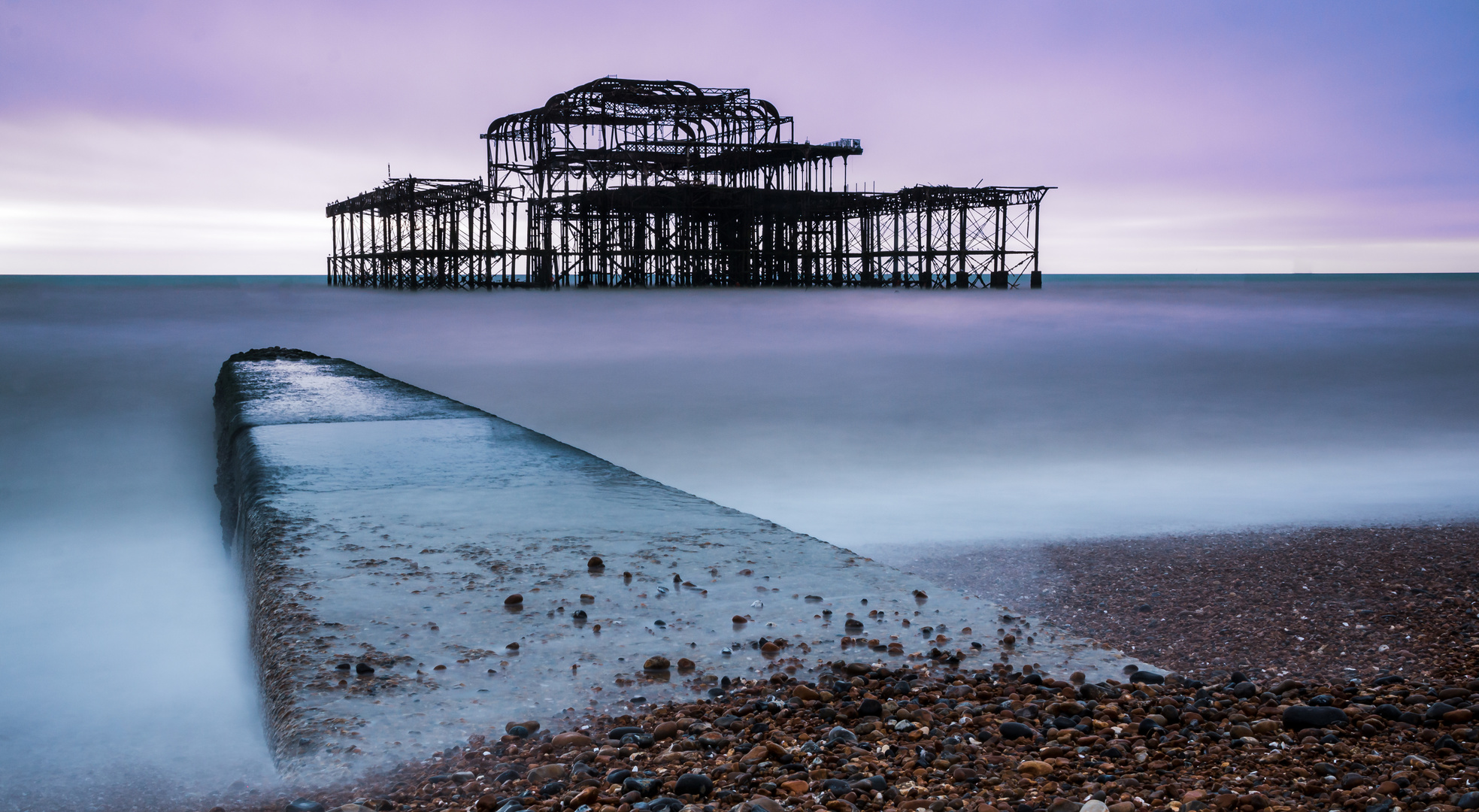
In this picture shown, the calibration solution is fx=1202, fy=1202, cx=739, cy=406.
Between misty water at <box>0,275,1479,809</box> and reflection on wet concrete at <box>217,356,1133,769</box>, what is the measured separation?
0.95 ft

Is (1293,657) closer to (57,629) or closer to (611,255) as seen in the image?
(57,629)

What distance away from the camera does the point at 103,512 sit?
23.7 ft

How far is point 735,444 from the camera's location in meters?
10.0

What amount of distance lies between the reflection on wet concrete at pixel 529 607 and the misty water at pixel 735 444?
29cm

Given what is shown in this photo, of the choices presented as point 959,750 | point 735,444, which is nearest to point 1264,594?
point 959,750

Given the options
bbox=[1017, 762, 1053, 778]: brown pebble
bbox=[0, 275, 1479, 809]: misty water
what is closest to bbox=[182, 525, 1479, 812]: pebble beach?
bbox=[1017, 762, 1053, 778]: brown pebble

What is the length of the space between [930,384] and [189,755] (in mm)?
12899

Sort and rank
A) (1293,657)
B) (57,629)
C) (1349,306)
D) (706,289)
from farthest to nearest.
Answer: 1. (706,289)
2. (1349,306)
3. (57,629)
4. (1293,657)

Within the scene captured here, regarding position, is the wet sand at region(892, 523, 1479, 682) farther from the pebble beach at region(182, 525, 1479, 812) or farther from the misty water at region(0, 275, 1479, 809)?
the pebble beach at region(182, 525, 1479, 812)

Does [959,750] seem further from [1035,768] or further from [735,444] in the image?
[735,444]

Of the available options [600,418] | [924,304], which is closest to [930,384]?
[600,418]

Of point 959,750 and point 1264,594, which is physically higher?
point 959,750

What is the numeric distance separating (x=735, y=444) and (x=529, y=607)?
6970mm

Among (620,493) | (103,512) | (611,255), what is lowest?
(103,512)
